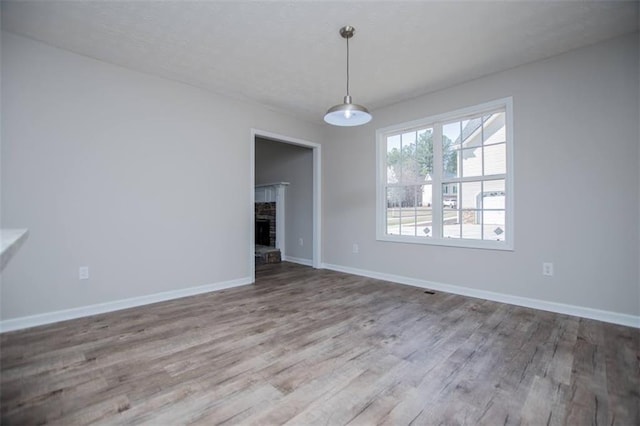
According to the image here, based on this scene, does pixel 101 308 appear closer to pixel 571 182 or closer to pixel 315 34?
pixel 315 34

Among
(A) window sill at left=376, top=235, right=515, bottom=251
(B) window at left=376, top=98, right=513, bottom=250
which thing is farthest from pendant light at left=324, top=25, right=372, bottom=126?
(A) window sill at left=376, top=235, right=515, bottom=251

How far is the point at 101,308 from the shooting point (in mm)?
3082

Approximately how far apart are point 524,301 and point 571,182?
1.34m

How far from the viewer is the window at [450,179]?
3514 mm

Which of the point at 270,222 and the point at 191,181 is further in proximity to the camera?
the point at 270,222

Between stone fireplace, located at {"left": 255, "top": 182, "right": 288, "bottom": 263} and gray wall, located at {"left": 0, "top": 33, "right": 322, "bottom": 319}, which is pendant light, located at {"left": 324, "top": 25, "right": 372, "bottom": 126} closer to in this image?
gray wall, located at {"left": 0, "top": 33, "right": 322, "bottom": 319}

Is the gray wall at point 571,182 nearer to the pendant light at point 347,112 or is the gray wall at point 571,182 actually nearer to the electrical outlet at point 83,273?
the pendant light at point 347,112

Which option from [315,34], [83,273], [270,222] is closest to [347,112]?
[315,34]

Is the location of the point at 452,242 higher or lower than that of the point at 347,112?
lower

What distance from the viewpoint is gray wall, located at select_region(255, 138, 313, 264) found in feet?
19.0

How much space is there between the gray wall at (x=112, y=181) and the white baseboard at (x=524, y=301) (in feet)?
7.43

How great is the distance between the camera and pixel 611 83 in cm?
279

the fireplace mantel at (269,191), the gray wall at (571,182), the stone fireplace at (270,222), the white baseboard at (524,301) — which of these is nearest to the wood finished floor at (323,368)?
the white baseboard at (524,301)

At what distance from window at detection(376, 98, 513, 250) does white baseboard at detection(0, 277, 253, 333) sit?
8.69 feet
